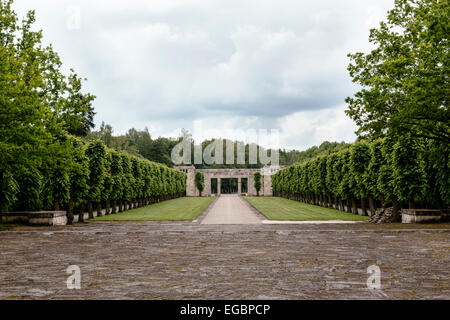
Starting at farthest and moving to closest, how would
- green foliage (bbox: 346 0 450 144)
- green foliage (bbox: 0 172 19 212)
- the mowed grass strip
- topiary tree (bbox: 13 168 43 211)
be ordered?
the mowed grass strip
topiary tree (bbox: 13 168 43 211)
green foliage (bbox: 0 172 19 212)
green foliage (bbox: 346 0 450 144)

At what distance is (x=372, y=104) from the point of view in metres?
17.1

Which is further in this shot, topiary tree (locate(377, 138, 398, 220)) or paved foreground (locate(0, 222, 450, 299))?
topiary tree (locate(377, 138, 398, 220))

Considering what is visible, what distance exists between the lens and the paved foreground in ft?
20.4

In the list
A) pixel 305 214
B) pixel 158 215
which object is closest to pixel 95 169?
pixel 158 215

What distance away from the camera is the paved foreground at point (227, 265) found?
245 inches

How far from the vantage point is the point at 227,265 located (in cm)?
852

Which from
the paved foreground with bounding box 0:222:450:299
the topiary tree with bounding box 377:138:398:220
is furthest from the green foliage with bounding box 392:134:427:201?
the paved foreground with bounding box 0:222:450:299

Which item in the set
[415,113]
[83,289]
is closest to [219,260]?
[83,289]

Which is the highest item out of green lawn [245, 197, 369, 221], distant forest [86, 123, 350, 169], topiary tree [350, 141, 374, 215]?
distant forest [86, 123, 350, 169]

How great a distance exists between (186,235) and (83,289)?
8.15m

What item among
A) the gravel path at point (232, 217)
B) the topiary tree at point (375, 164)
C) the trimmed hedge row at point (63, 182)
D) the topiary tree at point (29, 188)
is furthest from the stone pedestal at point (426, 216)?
the topiary tree at point (29, 188)

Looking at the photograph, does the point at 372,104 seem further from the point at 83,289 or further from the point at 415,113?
the point at 83,289

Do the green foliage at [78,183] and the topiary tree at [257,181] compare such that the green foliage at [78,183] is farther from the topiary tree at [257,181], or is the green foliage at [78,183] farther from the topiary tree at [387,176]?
the topiary tree at [257,181]

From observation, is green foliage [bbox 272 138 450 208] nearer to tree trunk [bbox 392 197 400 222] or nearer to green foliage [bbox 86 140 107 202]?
tree trunk [bbox 392 197 400 222]
